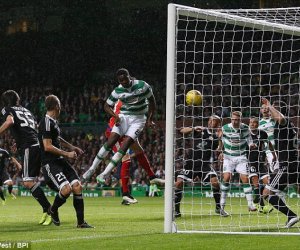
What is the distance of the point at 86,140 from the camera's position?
114 feet

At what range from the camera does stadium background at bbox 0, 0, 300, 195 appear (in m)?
37.9

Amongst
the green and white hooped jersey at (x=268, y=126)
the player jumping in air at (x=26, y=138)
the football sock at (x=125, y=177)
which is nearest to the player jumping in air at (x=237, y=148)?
the green and white hooped jersey at (x=268, y=126)

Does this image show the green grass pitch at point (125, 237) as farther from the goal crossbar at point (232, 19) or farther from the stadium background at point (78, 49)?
the stadium background at point (78, 49)

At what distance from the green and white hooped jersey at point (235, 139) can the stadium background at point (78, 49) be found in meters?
19.9

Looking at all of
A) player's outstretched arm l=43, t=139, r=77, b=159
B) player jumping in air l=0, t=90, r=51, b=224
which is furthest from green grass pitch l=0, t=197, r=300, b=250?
player's outstretched arm l=43, t=139, r=77, b=159

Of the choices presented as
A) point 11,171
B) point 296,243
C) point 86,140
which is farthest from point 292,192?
point 296,243

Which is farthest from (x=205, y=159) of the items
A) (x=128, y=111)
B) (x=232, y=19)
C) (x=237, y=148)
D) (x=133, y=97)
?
(x=232, y=19)

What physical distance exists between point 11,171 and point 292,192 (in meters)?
13.1

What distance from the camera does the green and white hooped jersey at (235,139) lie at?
16558 millimetres

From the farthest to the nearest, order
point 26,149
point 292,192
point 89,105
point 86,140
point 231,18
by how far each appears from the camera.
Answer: point 89,105, point 86,140, point 292,192, point 26,149, point 231,18

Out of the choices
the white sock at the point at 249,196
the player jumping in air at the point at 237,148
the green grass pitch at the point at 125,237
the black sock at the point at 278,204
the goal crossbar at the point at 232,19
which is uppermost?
the goal crossbar at the point at 232,19

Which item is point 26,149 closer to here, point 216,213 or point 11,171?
point 216,213

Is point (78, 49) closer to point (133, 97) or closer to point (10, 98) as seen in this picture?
point (133, 97)

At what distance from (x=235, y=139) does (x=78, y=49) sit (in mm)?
23411
